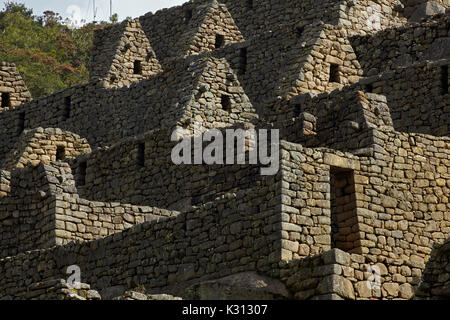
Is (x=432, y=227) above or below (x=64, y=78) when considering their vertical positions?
below

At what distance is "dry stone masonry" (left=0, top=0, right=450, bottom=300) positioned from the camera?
2236 cm

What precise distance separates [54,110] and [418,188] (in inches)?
714

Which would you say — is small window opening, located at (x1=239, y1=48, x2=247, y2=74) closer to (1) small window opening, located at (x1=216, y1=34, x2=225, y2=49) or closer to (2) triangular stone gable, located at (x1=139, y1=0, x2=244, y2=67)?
(2) triangular stone gable, located at (x1=139, y1=0, x2=244, y2=67)

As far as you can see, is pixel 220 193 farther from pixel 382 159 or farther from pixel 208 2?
pixel 208 2

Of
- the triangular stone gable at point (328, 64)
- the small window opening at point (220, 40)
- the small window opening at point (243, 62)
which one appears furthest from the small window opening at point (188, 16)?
the triangular stone gable at point (328, 64)

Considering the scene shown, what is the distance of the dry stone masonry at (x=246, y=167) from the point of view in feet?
73.4

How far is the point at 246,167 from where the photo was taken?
88.2 ft

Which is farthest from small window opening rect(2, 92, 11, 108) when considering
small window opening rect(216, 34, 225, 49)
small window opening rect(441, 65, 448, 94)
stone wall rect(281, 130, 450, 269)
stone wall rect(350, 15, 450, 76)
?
stone wall rect(281, 130, 450, 269)

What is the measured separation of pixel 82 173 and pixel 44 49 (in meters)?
30.3

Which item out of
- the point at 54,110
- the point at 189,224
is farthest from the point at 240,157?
the point at 54,110

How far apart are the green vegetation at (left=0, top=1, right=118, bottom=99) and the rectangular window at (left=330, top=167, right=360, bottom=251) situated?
3187cm

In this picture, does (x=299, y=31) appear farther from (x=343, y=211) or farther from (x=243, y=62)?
(x=343, y=211)

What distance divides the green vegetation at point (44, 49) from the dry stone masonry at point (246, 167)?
1343 centimetres

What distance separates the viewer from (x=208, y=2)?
1665 inches
